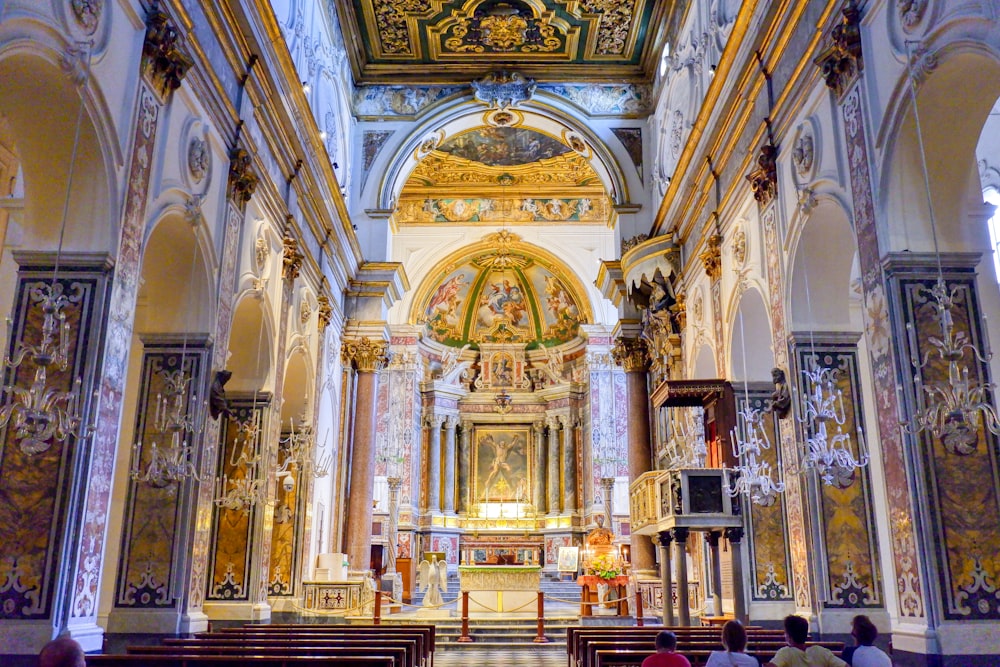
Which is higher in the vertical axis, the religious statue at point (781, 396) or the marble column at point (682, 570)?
the religious statue at point (781, 396)

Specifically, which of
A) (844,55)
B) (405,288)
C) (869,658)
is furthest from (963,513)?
(405,288)

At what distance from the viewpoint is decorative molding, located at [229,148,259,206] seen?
10.4 metres

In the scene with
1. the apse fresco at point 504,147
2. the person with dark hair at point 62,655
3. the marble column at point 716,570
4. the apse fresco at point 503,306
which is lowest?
the person with dark hair at point 62,655

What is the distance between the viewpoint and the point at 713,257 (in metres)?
12.7

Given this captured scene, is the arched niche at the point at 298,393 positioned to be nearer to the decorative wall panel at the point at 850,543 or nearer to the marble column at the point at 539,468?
the decorative wall panel at the point at 850,543

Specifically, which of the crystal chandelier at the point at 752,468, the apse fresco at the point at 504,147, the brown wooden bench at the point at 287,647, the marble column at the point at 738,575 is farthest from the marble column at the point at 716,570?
the apse fresco at the point at 504,147

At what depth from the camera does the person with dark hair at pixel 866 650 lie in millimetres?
4672

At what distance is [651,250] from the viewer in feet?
51.4

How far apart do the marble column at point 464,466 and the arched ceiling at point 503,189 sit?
6.61 metres

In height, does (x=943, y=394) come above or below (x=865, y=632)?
above

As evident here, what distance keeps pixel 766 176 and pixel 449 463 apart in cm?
1840

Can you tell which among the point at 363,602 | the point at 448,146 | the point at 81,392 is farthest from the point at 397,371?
the point at 81,392

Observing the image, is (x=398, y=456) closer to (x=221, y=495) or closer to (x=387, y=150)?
(x=387, y=150)

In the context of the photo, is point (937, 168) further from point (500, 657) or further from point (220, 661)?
point (500, 657)
